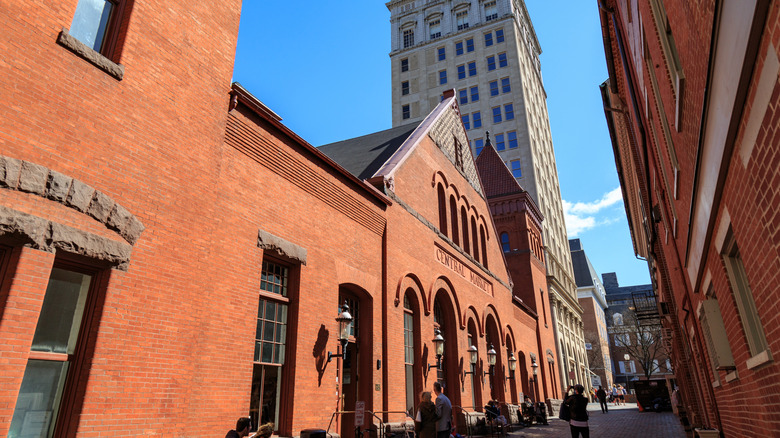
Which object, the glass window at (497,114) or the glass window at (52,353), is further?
the glass window at (497,114)

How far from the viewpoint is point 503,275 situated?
1002 inches

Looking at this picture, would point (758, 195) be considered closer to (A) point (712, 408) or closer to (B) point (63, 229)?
(B) point (63, 229)

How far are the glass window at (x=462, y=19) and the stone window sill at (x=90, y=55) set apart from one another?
60.4 m

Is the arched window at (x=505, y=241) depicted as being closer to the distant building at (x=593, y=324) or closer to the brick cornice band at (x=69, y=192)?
the brick cornice band at (x=69, y=192)

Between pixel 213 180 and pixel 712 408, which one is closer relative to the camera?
pixel 213 180

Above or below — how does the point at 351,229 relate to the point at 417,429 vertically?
above

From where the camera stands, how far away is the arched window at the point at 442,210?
61.6 feet

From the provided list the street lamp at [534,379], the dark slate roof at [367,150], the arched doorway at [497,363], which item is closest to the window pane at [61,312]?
the dark slate roof at [367,150]

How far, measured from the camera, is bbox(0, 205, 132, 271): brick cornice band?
498 cm

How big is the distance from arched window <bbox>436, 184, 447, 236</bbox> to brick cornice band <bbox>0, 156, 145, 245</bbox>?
13611mm

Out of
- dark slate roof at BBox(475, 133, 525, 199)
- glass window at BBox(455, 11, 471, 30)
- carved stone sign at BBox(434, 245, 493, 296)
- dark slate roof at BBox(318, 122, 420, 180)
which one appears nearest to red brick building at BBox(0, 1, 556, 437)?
dark slate roof at BBox(318, 122, 420, 180)

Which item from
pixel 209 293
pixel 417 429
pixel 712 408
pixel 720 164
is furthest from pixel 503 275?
pixel 720 164

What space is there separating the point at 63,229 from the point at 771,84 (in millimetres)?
6529

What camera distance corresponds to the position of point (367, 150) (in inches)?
754
